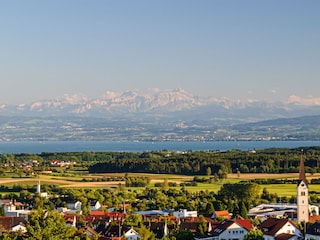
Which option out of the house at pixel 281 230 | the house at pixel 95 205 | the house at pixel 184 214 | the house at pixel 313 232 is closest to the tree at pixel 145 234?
the house at pixel 281 230

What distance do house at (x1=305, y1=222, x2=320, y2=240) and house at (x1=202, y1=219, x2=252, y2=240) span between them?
128 inches

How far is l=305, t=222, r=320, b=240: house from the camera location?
3500cm

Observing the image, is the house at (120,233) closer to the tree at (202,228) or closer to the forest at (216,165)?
the tree at (202,228)

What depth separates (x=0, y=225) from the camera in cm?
4097

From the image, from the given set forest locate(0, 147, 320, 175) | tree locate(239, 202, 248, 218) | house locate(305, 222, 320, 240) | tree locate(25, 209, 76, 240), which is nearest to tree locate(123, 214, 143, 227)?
tree locate(239, 202, 248, 218)

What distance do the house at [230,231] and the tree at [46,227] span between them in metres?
12.8

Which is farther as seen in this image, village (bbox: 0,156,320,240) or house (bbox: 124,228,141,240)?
house (bbox: 124,228,141,240)

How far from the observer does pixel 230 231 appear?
38.1 meters

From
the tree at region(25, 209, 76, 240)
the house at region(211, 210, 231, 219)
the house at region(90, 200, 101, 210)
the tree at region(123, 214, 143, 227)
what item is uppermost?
the tree at region(25, 209, 76, 240)

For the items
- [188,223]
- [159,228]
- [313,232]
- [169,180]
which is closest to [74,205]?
[188,223]

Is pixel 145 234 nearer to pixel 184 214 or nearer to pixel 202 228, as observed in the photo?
pixel 202 228

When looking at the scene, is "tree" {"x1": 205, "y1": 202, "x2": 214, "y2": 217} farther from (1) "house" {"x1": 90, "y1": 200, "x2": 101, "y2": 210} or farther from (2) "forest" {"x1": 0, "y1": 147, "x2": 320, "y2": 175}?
(2) "forest" {"x1": 0, "y1": 147, "x2": 320, "y2": 175}

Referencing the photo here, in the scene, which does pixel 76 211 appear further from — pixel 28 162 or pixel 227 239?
pixel 28 162

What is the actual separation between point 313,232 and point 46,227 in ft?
47.4
